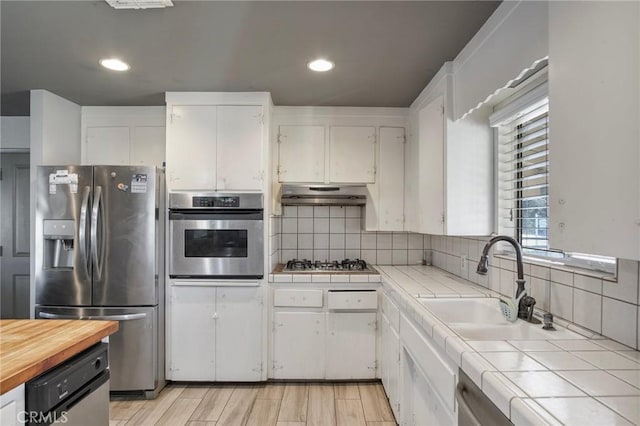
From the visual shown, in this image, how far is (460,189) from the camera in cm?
213

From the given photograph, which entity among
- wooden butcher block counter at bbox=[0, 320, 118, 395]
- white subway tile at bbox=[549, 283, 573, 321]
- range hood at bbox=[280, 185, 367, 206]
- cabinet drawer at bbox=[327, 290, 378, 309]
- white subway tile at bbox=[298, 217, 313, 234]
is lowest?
cabinet drawer at bbox=[327, 290, 378, 309]

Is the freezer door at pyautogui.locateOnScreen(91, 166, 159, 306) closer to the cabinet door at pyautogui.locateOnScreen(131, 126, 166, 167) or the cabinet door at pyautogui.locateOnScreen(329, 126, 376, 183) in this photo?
the cabinet door at pyautogui.locateOnScreen(131, 126, 166, 167)

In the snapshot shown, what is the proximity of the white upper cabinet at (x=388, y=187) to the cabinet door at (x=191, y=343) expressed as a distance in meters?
1.64

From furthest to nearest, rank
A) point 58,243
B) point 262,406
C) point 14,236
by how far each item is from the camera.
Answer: point 14,236, point 58,243, point 262,406

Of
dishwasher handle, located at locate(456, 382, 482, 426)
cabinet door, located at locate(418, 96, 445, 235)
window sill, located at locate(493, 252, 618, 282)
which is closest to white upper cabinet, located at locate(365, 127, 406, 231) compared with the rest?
cabinet door, located at locate(418, 96, 445, 235)

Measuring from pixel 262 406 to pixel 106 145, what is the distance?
264 cm

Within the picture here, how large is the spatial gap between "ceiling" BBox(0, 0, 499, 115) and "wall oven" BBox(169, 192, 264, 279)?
905mm

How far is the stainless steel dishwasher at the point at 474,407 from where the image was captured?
0.96 meters

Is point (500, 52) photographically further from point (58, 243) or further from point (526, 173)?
point (58, 243)

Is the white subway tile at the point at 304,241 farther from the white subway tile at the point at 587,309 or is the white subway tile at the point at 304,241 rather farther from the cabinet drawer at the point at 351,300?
the white subway tile at the point at 587,309

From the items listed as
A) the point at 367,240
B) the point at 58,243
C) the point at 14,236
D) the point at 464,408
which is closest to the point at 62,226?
the point at 58,243

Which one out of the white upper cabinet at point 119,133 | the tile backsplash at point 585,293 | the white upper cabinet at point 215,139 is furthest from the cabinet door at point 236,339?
the tile backsplash at point 585,293

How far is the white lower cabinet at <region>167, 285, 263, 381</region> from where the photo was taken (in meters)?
2.70

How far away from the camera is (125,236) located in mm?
2531
